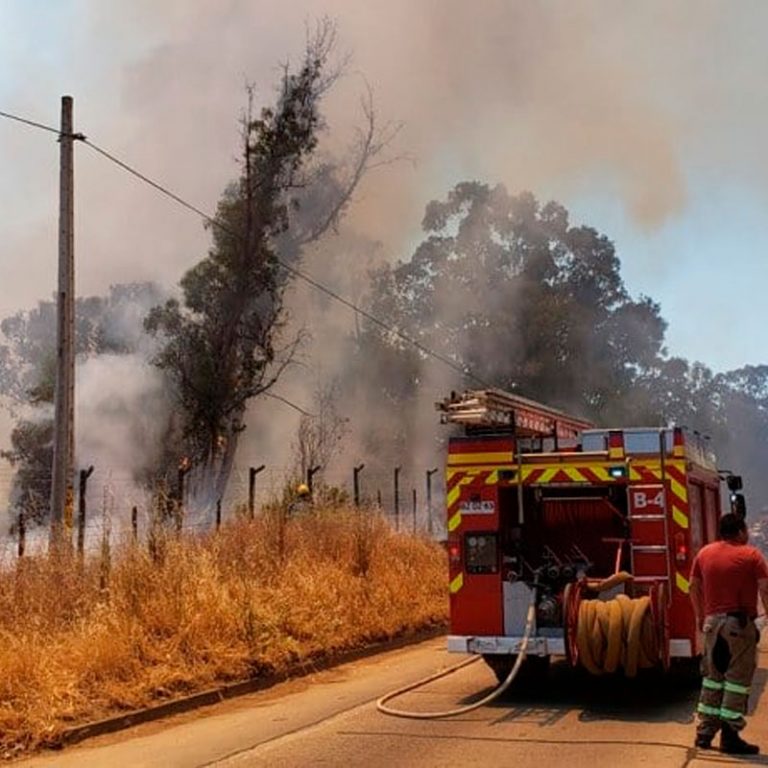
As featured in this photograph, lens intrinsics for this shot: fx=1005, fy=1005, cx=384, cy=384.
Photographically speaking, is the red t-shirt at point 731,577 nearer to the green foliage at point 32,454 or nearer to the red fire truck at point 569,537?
the red fire truck at point 569,537

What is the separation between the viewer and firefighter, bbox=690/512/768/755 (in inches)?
241

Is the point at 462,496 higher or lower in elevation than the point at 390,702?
higher

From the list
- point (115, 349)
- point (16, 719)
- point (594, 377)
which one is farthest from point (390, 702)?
point (594, 377)

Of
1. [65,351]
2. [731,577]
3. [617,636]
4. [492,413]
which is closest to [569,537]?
[492,413]

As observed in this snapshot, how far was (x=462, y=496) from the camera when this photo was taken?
326 inches

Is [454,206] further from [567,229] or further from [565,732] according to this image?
[565,732]

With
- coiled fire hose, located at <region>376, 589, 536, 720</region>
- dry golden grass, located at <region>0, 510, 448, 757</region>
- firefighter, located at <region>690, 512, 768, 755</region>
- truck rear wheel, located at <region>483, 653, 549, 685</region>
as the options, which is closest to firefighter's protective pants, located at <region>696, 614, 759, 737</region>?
firefighter, located at <region>690, 512, 768, 755</region>

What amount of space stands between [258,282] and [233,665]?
58.6ft

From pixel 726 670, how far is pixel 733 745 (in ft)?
1.44

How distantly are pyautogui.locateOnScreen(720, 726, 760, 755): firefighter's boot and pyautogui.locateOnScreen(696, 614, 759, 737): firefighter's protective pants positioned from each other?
4cm

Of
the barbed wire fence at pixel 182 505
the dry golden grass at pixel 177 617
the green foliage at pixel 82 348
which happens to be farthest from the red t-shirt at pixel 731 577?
the green foliage at pixel 82 348

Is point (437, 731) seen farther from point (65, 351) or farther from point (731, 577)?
point (65, 351)

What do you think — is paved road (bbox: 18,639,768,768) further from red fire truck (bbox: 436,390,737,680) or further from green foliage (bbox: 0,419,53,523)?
green foliage (bbox: 0,419,53,523)

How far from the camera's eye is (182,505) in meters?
11.5
